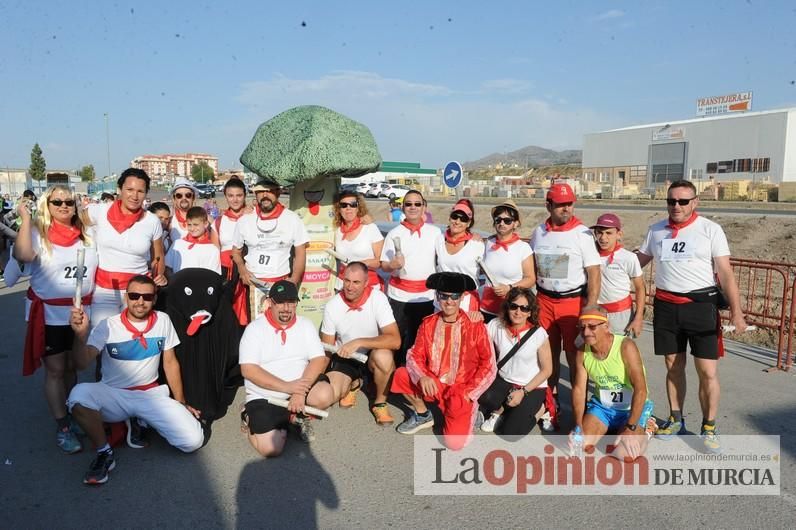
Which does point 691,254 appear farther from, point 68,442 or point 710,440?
point 68,442

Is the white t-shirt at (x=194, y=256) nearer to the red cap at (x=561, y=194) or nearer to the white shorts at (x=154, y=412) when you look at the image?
the white shorts at (x=154, y=412)

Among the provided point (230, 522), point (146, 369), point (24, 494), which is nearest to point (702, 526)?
point (230, 522)

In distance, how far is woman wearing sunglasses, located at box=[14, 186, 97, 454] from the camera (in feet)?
12.7

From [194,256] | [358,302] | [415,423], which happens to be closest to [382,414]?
[415,423]

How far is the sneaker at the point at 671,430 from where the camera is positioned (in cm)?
412

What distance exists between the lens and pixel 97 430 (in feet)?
11.9

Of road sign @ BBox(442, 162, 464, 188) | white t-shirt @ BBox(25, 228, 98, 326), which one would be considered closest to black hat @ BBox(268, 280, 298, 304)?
white t-shirt @ BBox(25, 228, 98, 326)

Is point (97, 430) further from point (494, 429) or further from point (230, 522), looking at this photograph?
point (494, 429)

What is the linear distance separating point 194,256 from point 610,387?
367 cm

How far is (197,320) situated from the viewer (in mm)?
4270

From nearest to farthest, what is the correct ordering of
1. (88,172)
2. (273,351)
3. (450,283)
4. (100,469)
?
(100,469) < (273,351) < (450,283) < (88,172)

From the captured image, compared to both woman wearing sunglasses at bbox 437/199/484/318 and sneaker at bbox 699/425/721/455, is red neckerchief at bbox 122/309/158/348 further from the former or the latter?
sneaker at bbox 699/425/721/455

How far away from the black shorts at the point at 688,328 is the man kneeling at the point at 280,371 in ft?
8.03

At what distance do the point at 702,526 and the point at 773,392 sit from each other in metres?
2.78
